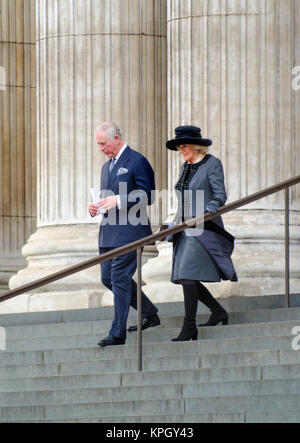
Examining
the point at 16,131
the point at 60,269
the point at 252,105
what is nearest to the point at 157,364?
the point at 252,105

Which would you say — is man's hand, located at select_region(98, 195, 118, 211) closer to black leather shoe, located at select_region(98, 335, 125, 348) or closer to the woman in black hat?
the woman in black hat

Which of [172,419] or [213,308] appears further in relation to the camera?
[213,308]

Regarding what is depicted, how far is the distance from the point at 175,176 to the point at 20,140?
4650 mm

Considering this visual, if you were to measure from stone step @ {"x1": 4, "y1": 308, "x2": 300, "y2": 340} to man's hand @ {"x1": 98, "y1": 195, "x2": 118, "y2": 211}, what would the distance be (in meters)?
1.07

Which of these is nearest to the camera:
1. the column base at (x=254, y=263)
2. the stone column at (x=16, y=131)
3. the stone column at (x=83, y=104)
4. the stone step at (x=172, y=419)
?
the stone step at (x=172, y=419)

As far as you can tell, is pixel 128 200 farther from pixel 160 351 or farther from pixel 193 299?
pixel 160 351

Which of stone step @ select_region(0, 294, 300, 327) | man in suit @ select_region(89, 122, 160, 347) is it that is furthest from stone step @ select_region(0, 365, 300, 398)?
stone step @ select_region(0, 294, 300, 327)

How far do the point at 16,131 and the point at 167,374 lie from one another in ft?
27.4

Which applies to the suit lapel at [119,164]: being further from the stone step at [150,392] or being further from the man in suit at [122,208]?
the stone step at [150,392]

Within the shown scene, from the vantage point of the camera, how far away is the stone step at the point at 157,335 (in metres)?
12.8

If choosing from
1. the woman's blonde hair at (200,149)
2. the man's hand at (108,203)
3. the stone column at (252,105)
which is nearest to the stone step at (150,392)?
the man's hand at (108,203)

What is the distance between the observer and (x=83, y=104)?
1709 cm

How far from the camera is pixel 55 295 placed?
1648cm
